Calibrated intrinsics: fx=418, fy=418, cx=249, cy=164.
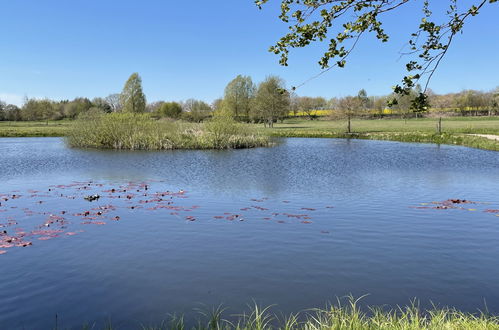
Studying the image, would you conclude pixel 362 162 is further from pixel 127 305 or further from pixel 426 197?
pixel 127 305

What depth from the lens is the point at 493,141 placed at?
4147cm

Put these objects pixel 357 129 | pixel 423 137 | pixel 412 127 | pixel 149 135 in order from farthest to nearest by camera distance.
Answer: pixel 412 127, pixel 357 129, pixel 423 137, pixel 149 135

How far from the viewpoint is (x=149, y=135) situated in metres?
42.3

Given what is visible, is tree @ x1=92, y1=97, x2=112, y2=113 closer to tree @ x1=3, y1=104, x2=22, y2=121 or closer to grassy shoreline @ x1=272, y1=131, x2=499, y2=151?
tree @ x1=3, y1=104, x2=22, y2=121

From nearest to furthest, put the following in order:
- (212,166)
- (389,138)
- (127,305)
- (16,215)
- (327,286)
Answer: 1. (127,305)
2. (327,286)
3. (16,215)
4. (212,166)
5. (389,138)

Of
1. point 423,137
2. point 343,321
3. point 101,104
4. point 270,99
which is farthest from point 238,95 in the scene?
point 343,321

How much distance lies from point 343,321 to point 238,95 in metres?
→ 92.0

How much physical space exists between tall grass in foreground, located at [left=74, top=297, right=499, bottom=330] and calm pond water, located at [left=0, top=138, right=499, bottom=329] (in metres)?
0.36

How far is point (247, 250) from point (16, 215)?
8.55 meters

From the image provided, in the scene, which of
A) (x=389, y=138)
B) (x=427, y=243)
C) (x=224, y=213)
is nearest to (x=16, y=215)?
(x=224, y=213)

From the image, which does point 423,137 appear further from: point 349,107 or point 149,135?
point 149,135

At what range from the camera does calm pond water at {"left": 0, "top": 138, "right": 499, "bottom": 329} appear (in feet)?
24.4

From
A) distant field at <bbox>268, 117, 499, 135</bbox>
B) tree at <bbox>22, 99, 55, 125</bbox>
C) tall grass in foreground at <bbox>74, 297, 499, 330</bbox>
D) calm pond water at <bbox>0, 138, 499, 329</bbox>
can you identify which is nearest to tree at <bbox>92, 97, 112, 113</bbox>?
tree at <bbox>22, 99, 55, 125</bbox>

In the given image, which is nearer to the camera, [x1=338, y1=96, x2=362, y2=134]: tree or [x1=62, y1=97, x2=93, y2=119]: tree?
[x1=338, y1=96, x2=362, y2=134]: tree
